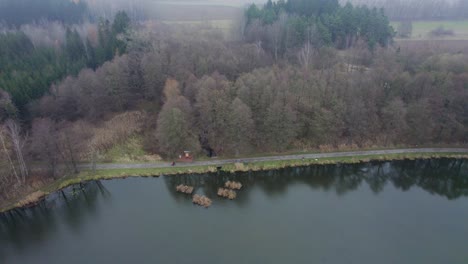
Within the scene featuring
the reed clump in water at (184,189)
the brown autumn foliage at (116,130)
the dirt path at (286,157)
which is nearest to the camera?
the reed clump in water at (184,189)

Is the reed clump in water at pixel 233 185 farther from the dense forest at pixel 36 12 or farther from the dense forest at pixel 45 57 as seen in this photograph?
the dense forest at pixel 36 12

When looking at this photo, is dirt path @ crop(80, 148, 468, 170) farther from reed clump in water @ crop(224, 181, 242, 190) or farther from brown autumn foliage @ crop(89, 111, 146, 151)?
reed clump in water @ crop(224, 181, 242, 190)

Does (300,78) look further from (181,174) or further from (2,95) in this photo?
(2,95)

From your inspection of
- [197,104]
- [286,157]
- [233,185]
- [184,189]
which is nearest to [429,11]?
[286,157]

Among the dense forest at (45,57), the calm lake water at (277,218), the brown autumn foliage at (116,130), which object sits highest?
the dense forest at (45,57)

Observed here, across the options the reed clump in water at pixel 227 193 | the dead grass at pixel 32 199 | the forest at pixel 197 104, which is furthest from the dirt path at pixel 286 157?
the dead grass at pixel 32 199

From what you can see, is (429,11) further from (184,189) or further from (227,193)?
(184,189)

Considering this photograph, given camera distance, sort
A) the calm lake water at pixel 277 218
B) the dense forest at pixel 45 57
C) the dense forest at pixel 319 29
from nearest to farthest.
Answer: the calm lake water at pixel 277 218, the dense forest at pixel 45 57, the dense forest at pixel 319 29
